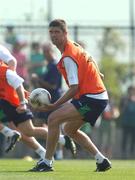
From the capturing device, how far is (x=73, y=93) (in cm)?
1348

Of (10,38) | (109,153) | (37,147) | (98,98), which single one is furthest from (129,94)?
(98,98)

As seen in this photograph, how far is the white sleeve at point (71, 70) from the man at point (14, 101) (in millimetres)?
1656

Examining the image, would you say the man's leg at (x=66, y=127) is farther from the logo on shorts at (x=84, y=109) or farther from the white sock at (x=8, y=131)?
the white sock at (x=8, y=131)

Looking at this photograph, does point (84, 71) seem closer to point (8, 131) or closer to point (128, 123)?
point (8, 131)

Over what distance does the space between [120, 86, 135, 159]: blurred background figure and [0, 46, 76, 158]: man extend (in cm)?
887

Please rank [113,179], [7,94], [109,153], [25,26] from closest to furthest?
[113,179], [7,94], [109,153], [25,26]

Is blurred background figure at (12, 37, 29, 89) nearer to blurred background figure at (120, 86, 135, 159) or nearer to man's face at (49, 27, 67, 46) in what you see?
blurred background figure at (120, 86, 135, 159)

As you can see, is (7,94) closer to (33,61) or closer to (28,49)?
(33,61)

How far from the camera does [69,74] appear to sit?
13.5 meters

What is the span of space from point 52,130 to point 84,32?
571 inches

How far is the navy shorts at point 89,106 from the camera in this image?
1373cm

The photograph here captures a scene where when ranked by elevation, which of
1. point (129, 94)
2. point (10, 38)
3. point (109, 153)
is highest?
point (10, 38)

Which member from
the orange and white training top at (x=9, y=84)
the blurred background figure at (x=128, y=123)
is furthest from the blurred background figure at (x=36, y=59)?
the orange and white training top at (x=9, y=84)

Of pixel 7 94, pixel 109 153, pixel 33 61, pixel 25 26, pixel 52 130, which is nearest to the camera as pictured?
pixel 52 130
